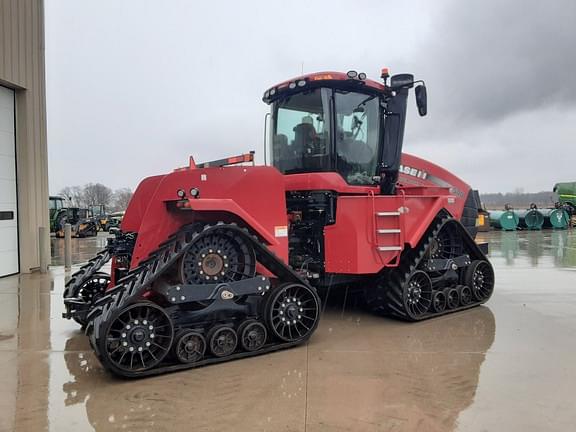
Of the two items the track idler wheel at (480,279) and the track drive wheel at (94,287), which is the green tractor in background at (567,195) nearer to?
the track idler wheel at (480,279)

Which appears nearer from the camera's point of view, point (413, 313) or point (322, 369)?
point (322, 369)

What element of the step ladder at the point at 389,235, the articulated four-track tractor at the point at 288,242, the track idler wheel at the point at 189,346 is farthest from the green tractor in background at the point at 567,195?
the track idler wheel at the point at 189,346

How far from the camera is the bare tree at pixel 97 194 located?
228ft

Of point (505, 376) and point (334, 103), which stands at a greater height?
point (334, 103)

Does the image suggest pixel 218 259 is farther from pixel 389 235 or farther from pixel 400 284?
pixel 400 284

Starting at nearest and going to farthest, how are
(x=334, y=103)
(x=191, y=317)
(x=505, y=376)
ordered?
(x=505, y=376)
(x=191, y=317)
(x=334, y=103)

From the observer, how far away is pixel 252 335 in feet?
14.6

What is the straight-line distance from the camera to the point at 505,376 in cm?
397

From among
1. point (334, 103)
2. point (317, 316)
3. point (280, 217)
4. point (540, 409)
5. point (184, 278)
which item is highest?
point (334, 103)

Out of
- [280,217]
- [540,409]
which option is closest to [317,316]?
[280,217]

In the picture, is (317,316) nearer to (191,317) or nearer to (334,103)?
(191,317)

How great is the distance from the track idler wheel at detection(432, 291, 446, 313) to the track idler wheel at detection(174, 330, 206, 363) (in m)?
3.16

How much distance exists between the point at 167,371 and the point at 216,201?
1.51 m

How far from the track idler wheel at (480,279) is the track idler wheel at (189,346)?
3.99 m
